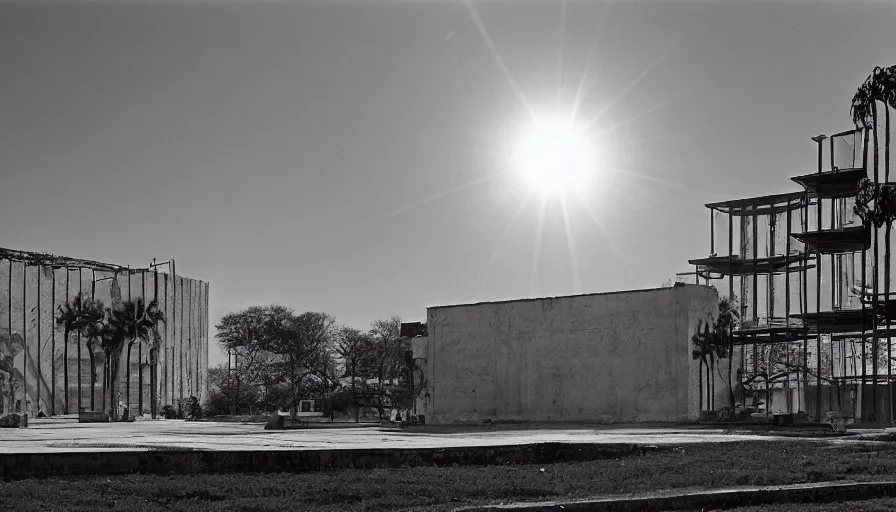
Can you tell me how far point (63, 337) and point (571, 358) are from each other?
44895 mm

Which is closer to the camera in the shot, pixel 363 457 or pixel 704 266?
pixel 363 457

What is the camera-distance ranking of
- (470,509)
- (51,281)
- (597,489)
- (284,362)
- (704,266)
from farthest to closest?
(284,362)
(51,281)
(704,266)
(597,489)
(470,509)

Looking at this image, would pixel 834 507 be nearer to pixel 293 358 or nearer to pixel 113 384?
pixel 113 384

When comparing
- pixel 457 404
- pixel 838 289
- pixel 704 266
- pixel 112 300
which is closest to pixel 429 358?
pixel 457 404

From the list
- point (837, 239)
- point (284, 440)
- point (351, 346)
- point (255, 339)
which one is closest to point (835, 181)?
point (837, 239)

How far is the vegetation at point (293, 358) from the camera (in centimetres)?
7450

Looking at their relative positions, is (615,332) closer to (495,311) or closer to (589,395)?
(589,395)

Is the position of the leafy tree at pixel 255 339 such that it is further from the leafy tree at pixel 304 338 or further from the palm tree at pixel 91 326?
the palm tree at pixel 91 326

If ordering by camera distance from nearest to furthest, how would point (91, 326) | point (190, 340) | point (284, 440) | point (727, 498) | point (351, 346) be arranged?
point (727, 498), point (284, 440), point (91, 326), point (351, 346), point (190, 340)

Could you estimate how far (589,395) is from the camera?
44281 millimetres

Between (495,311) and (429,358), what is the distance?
487 cm

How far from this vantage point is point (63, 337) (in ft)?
249

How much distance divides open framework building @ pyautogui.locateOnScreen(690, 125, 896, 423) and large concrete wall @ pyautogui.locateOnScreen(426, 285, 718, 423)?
2.60m

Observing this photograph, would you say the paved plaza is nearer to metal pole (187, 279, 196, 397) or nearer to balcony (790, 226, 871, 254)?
balcony (790, 226, 871, 254)
